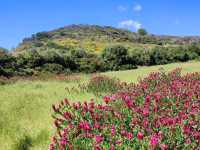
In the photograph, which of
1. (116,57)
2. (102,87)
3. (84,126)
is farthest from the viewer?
(116,57)

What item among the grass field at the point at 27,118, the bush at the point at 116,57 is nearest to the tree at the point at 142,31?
the bush at the point at 116,57

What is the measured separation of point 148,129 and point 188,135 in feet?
1.99

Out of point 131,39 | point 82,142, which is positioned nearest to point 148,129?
point 82,142

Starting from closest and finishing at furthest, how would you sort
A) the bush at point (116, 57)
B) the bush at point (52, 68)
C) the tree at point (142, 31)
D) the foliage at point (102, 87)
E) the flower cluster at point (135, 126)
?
1. the flower cluster at point (135, 126)
2. the foliage at point (102, 87)
3. the bush at point (52, 68)
4. the bush at point (116, 57)
5. the tree at point (142, 31)

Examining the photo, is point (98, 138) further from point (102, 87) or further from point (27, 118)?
point (102, 87)

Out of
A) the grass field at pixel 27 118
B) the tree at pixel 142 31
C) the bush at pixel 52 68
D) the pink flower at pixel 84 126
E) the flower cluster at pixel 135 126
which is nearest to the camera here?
the flower cluster at pixel 135 126

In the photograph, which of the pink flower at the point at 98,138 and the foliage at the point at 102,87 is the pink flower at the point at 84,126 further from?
the foliage at the point at 102,87

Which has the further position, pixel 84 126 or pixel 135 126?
pixel 84 126

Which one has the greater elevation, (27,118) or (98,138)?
(98,138)

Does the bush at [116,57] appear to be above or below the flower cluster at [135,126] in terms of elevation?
below

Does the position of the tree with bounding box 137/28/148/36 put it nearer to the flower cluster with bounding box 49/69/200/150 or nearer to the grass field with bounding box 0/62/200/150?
the grass field with bounding box 0/62/200/150

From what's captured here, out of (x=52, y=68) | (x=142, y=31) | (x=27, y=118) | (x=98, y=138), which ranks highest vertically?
(x=142, y=31)

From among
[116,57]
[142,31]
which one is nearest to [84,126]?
[116,57]

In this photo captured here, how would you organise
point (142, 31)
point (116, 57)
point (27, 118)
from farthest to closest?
point (142, 31) < point (116, 57) < point (27, 118)
